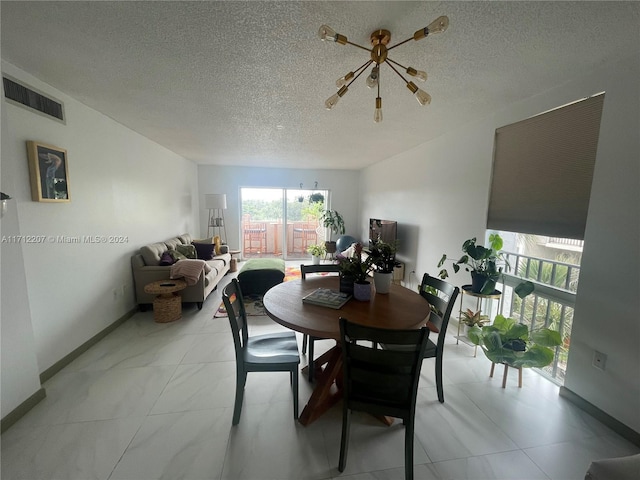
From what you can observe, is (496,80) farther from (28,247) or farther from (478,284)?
(28,247)

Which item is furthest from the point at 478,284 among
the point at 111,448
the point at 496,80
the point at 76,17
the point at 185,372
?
the point at 76,17

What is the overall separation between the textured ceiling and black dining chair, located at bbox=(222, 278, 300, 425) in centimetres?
150

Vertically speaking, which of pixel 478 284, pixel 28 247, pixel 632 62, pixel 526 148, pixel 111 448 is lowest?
pixel 111 448

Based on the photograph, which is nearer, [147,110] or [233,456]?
[233,456]

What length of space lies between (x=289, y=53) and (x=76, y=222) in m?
2.38

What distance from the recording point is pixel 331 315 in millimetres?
1528

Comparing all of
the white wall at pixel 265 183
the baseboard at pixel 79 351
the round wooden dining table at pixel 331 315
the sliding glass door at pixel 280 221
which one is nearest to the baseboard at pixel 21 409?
the baseboard at pixel 79 351

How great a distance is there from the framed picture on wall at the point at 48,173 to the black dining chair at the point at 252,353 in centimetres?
166

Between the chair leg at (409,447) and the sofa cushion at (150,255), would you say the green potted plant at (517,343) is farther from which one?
the sofa cushion at (150,255)

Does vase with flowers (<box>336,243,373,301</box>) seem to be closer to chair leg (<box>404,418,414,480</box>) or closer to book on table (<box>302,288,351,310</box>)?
book on table (<box>302,288,351,310</box>)

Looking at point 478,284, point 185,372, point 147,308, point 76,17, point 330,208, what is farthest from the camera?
point 330,208

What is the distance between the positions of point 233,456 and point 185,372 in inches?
38.4

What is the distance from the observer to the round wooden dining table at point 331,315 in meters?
1.42

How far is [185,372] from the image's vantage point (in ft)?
7.12
